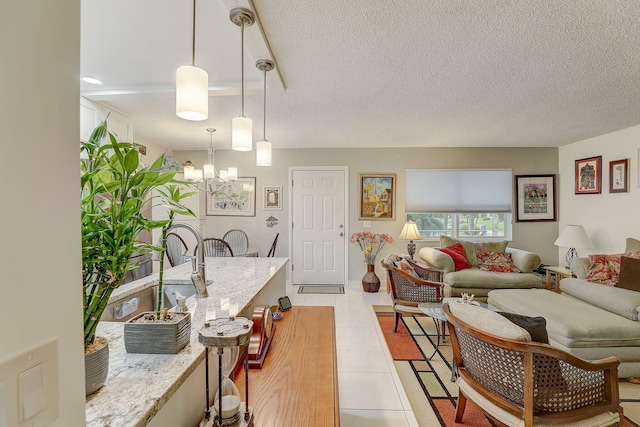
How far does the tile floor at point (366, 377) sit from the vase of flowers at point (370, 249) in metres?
0.78

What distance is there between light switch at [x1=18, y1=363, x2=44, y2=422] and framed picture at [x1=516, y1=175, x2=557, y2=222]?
5884mm

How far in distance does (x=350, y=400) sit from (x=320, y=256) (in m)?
3.14

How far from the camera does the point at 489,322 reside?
1.49 m

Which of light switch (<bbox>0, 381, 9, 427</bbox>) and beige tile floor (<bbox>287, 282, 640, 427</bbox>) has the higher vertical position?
light switch (<bbox>0, 381, 9, 427</bbox>)

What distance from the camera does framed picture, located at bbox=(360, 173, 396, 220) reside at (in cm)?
504

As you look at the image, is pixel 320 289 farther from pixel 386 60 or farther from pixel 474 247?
pixel 386 60

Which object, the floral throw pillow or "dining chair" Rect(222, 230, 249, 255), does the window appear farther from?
"dining chair" Rect(222, 230, 249, 255)

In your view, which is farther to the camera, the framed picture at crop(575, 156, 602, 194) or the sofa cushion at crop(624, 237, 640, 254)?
the framed picture at crop(575, 156, 602, 194)

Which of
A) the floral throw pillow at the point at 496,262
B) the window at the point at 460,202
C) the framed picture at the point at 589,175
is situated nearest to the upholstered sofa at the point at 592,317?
the floral throw pillow at the point at 496,262

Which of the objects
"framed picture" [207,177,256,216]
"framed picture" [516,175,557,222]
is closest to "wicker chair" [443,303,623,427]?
"framed picture" [516,175,557,222]

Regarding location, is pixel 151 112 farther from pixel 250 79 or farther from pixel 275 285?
pixel 275 285

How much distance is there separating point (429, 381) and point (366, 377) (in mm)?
491

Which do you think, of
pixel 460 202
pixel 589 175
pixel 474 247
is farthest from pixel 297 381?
→ pixel 589 175

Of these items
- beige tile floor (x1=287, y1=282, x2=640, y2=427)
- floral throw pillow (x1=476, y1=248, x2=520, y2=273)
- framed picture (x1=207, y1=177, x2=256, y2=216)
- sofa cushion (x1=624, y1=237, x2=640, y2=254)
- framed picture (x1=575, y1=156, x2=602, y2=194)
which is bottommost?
beige tile floor (x1=287, y1=282, x2=640, y2=427)
